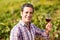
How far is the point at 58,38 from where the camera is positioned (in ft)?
16.7

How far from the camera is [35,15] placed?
556 cm

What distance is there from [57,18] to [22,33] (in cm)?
272

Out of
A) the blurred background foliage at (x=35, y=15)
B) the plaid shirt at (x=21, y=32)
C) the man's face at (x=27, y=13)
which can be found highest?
the man's face at (x=27, y=13)

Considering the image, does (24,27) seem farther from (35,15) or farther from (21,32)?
(35,15)

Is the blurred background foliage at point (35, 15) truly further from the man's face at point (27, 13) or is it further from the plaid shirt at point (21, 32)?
the man's face at point (27, 13)

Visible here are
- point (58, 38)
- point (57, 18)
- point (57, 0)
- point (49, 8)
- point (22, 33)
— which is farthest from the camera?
point (57, 0)

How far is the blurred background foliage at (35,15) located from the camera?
16.8 ft

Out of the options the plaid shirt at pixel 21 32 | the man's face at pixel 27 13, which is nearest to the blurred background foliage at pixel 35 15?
the plaid shirt at pixel 21 32

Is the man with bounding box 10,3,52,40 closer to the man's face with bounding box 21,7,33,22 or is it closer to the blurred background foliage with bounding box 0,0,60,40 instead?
the man's face with bounding box 21,7,33,22

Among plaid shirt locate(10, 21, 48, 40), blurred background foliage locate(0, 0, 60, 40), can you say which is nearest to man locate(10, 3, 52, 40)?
plaid shirt locate(10, 21, 48, 40)

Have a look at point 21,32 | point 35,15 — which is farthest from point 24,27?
point 35,15

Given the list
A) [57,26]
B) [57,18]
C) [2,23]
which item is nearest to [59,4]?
[57,18]

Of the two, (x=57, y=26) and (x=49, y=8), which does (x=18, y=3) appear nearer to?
(x=49, y=8)

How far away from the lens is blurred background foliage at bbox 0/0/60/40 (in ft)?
16.8
